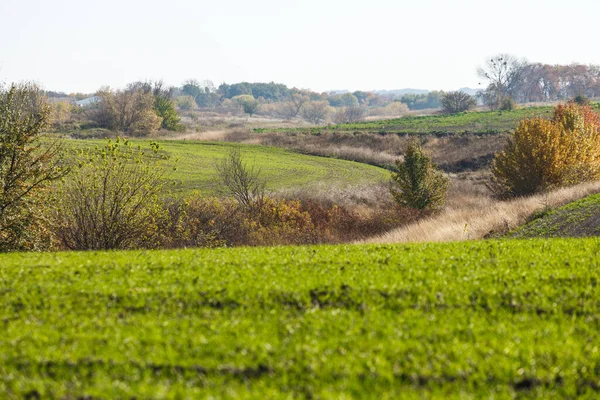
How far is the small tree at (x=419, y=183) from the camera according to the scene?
3962 centimetres

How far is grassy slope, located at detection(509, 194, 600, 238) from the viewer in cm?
2208

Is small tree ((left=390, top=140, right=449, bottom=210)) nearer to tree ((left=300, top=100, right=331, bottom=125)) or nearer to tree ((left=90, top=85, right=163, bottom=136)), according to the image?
tree ((left=90, top=85, right=163, bottom=136))

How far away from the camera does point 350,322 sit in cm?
926

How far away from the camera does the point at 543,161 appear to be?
133 ft

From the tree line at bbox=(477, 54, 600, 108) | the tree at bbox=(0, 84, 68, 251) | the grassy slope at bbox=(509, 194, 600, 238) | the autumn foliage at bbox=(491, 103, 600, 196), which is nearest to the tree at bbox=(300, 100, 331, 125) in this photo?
the tree line at bbox=(477, 54, 600, 108)

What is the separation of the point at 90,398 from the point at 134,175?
1600 centimetres

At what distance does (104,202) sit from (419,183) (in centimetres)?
2390

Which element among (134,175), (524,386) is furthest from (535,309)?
(134,175)

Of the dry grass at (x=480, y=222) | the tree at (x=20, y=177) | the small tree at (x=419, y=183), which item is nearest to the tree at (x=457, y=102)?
the small tree at (x=419, y=183)

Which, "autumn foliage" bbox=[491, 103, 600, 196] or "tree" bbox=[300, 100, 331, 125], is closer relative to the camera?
"autumn foliage" bbox=[491, 103, 600, 196]

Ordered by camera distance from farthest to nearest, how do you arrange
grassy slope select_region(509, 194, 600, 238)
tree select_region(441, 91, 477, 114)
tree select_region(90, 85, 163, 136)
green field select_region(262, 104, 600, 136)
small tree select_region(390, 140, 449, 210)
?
tree select_region(441, 91, 477, 114) → tree select_region(90, 85, 163, 136) → green field select_region(262, 104, 600, 136) → small tree select_region(390, 140, 449, 210) → grassy slope select_region(509, 194, 600, 238)

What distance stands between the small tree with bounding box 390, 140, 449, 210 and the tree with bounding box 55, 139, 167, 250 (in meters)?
21.8

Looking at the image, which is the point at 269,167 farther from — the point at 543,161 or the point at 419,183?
the point at 543,161

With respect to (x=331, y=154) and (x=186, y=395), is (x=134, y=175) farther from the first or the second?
(x=331, y=154)
